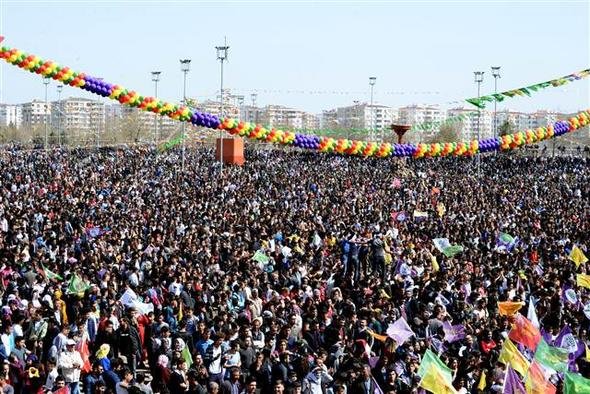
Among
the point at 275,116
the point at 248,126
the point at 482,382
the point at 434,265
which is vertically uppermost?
the point at 275,116

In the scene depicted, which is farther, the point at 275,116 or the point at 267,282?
the point at 275,116

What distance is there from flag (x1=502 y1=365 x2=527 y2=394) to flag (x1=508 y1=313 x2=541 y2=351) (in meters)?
2.08

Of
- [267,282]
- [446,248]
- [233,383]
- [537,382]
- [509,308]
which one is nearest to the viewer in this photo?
[537,382]

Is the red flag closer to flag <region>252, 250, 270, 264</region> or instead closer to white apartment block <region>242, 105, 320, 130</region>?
flag <region>252, 250, 270, 264</region>

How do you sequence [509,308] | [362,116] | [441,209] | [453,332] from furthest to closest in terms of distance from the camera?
[362,116] → [441,209] → [509,308] → [453,332]

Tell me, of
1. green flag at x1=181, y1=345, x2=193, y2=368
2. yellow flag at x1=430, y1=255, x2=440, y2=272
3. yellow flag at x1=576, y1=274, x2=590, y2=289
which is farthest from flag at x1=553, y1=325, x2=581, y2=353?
yellow flag at x1=430, y1=255, x2=440, y2=272

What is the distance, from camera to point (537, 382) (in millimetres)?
9719

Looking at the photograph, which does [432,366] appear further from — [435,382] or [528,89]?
[528,89]

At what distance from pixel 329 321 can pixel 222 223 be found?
11920 mm

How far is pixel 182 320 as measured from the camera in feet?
42.2

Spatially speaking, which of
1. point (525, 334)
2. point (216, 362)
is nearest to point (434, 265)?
point (525, 334)

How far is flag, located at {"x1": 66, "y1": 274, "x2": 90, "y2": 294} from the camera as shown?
1516cm

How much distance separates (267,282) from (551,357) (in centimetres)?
670

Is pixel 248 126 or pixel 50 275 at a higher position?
pixel 248 126
